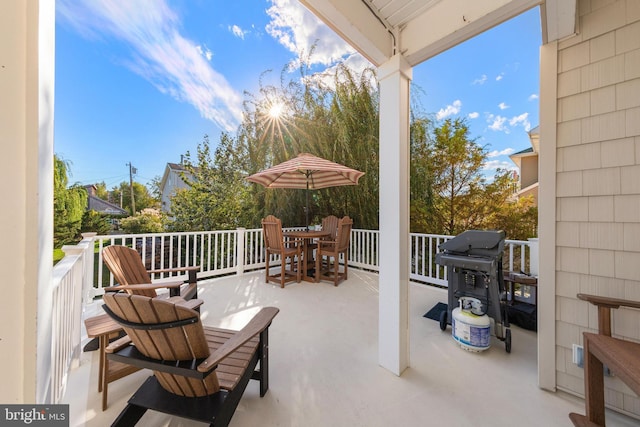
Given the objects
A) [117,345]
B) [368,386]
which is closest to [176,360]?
[117,345]

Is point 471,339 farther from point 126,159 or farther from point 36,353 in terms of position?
point 126,159

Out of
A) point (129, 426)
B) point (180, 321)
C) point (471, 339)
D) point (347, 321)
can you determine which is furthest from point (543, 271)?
point (129, 426)

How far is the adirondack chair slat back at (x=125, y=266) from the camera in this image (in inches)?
87.4

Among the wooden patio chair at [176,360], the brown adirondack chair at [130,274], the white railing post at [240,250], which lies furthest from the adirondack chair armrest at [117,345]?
the white railing post at [240,250]

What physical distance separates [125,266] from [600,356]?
3.74 m

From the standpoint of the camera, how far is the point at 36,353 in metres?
0.62

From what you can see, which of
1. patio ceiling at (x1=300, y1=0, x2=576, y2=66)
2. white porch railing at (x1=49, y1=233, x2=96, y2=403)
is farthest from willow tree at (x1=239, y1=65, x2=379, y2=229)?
white porch railing at (x1=49, y1=233, x2=96, y2=403)

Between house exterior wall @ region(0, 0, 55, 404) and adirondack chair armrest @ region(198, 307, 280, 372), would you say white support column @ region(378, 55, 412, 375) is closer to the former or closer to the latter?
adirondack chair armrest @ region(198, 307, 280, 372)

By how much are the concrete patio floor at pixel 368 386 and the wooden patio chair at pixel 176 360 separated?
0.24m

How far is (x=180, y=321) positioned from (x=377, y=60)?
2.32m

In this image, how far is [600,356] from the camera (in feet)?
4.62

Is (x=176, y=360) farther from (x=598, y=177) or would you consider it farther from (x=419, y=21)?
(x=598, y=177)

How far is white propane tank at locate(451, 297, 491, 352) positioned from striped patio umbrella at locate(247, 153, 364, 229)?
8.09ft

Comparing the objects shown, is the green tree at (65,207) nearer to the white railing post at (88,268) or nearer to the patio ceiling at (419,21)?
the white railing post at (88,268)
